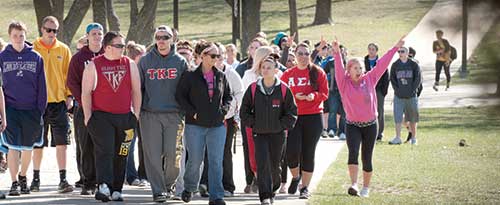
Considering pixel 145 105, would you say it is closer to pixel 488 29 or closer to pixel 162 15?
pixel 488 29

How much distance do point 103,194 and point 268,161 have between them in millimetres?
1927

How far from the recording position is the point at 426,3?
3734mm

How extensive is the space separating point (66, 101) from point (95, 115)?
160 centimetres

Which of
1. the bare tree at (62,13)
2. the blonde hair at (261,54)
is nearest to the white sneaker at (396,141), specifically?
the blonde hair at (261,54)

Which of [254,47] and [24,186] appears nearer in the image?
[24,186]

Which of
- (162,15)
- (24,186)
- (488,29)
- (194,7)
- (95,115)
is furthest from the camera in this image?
(194,7)

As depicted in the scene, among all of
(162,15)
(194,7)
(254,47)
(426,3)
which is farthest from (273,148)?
(194,7)

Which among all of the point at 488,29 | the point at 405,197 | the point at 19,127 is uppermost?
the point at 488,29

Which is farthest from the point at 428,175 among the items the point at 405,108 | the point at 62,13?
the point at 62,13

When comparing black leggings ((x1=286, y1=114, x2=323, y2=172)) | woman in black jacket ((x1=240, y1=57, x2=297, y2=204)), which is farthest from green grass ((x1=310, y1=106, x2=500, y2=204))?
woman in black jacket ((x1=240, y1=57, x2=297, y2=204))

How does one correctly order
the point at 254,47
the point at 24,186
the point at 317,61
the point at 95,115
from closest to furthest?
the point at 95,115
the point at 24,186
the point at 254,47
the point at 317,61

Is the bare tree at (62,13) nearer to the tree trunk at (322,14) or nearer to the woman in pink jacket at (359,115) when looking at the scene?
the woman in pink jacket at (359,115)

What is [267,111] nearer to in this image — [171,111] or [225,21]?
[171,111]

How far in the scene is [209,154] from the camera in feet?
38.4
